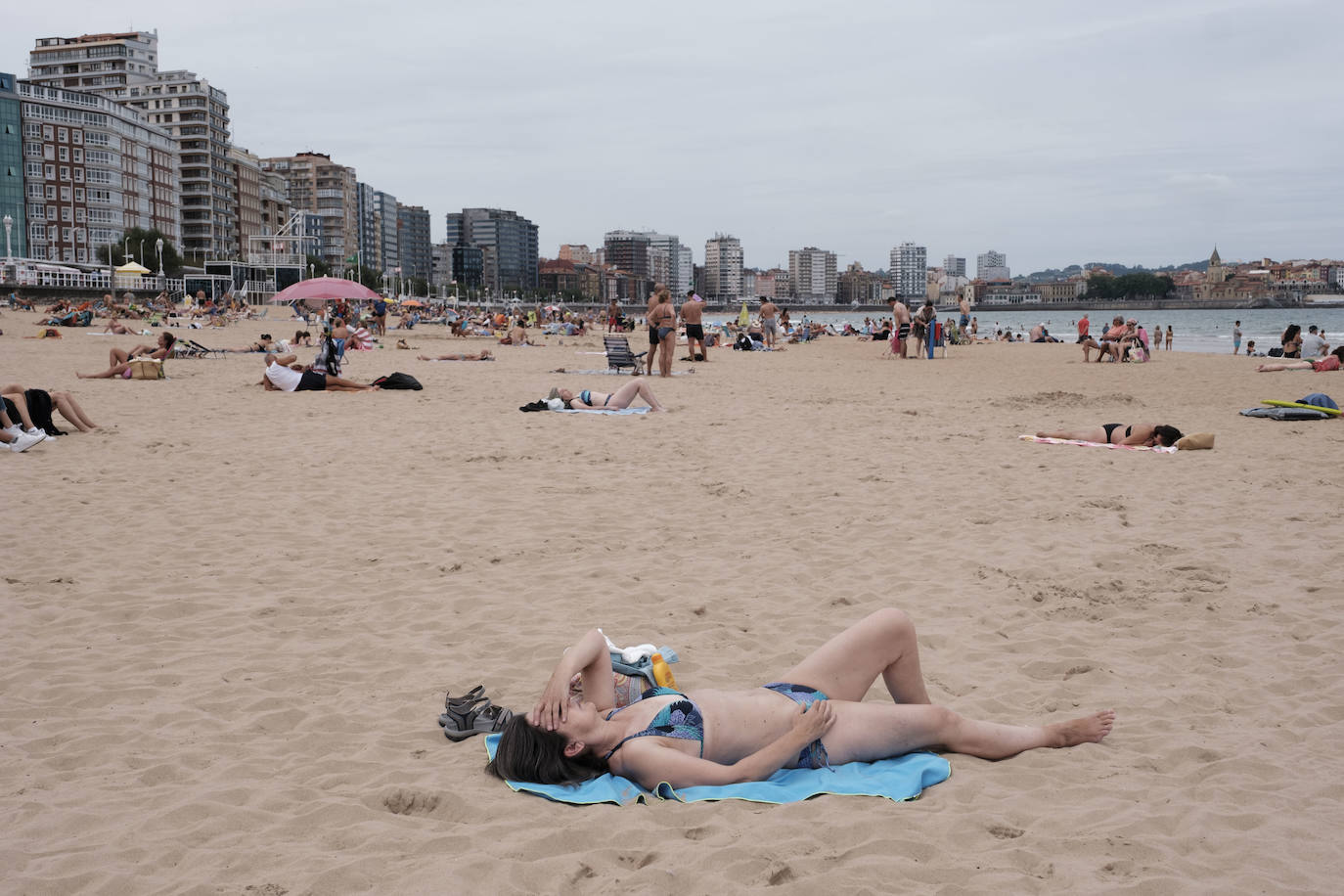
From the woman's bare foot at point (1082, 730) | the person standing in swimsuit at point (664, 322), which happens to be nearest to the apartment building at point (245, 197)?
the person standing in swimsuit at point (664, 322)

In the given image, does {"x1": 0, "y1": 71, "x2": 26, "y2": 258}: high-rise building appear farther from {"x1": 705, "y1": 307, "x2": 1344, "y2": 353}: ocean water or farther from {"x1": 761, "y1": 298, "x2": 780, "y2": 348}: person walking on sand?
{"x1": 761, "y1": 298, "x2": 780, "y2": 348}: person walking on sand

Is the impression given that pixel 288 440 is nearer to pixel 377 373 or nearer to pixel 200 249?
pixel 377 373

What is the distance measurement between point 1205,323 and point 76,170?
337 ft

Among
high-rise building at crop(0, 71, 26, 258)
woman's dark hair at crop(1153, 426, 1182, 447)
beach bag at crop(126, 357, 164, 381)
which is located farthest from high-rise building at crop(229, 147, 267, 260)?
woman's dark hair at crop(1153, 426, 1182, 447)

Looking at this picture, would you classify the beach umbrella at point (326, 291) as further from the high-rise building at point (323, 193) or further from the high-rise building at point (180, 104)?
the high-rise building at point (323, 193)

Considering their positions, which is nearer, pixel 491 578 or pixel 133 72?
pixel 491 578

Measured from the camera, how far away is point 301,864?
97.7 inches

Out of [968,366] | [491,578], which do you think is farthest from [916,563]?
[968,366]

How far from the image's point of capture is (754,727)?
10.1 ft

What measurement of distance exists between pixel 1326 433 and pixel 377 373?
48.0ft

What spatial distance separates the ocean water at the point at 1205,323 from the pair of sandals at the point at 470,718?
4477 centimetres

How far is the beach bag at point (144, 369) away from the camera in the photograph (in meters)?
15.2

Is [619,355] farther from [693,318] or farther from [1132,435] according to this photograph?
[1132,435]

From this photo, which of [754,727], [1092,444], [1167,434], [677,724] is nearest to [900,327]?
[1092,444]
